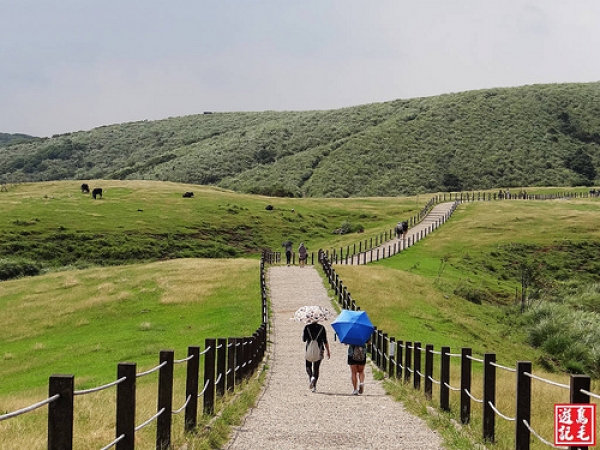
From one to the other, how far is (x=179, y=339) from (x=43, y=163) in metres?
183

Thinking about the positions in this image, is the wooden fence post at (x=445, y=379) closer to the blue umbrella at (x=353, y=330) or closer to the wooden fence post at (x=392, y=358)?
the blue umbrella at (x=353, y=330)

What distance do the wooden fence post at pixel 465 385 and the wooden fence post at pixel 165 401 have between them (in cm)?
457

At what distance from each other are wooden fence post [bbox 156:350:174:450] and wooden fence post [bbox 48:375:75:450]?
292 cm

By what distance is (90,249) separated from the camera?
6184 centimetres

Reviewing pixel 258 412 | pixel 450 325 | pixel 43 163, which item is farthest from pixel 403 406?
pixel 43 163

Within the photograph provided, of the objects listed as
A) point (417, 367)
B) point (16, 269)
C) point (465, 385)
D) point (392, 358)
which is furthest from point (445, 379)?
point (16, 269)

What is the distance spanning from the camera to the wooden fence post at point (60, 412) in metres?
5.88

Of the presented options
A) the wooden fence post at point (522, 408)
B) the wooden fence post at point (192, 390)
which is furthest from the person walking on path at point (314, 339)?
the wooden fence post at point (522, 408)

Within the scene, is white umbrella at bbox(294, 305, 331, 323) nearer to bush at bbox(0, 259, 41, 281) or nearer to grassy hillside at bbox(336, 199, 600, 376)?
grassy hillside at bbox(336, 199, 600, 376)

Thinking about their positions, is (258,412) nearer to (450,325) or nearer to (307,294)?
(450,325)

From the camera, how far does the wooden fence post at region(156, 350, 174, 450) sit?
8.90 meters

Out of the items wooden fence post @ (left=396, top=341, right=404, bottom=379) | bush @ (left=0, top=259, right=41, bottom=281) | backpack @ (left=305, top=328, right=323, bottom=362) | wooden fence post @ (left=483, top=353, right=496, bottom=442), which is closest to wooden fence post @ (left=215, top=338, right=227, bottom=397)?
backpack @ (left=305, top=328, right=323, bottom=362)

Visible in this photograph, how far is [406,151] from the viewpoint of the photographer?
5650 inches

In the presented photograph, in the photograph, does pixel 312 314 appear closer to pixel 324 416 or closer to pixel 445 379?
pixel 324 416
